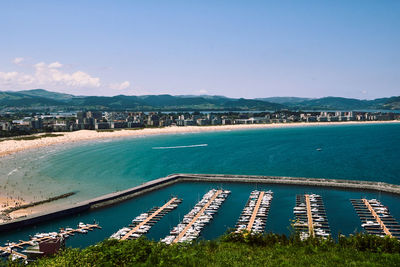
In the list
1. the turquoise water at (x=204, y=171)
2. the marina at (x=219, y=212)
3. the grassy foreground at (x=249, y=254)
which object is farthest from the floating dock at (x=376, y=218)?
the grassy foreground at (x=249, y=254)

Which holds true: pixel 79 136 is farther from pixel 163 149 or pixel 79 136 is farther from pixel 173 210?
pixel 173 210

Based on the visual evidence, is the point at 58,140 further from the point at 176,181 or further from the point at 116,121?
the point at 176,181

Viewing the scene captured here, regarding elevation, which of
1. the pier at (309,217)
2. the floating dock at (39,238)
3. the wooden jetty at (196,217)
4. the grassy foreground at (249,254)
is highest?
the grassy foreground at (249,254)

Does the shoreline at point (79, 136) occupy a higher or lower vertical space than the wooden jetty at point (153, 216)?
higher

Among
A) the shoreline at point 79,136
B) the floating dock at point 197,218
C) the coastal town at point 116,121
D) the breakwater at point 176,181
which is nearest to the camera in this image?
the floating dock at point 197,218

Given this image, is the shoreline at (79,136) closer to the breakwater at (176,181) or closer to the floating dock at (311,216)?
the breakwater at (176,181)

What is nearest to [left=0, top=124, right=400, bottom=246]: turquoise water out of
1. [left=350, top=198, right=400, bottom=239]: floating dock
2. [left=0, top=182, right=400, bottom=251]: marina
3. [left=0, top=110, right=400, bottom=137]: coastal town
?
[left=0, top=182, right=400, bottom=251]: marina

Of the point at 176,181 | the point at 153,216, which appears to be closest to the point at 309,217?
the point at 153,216
